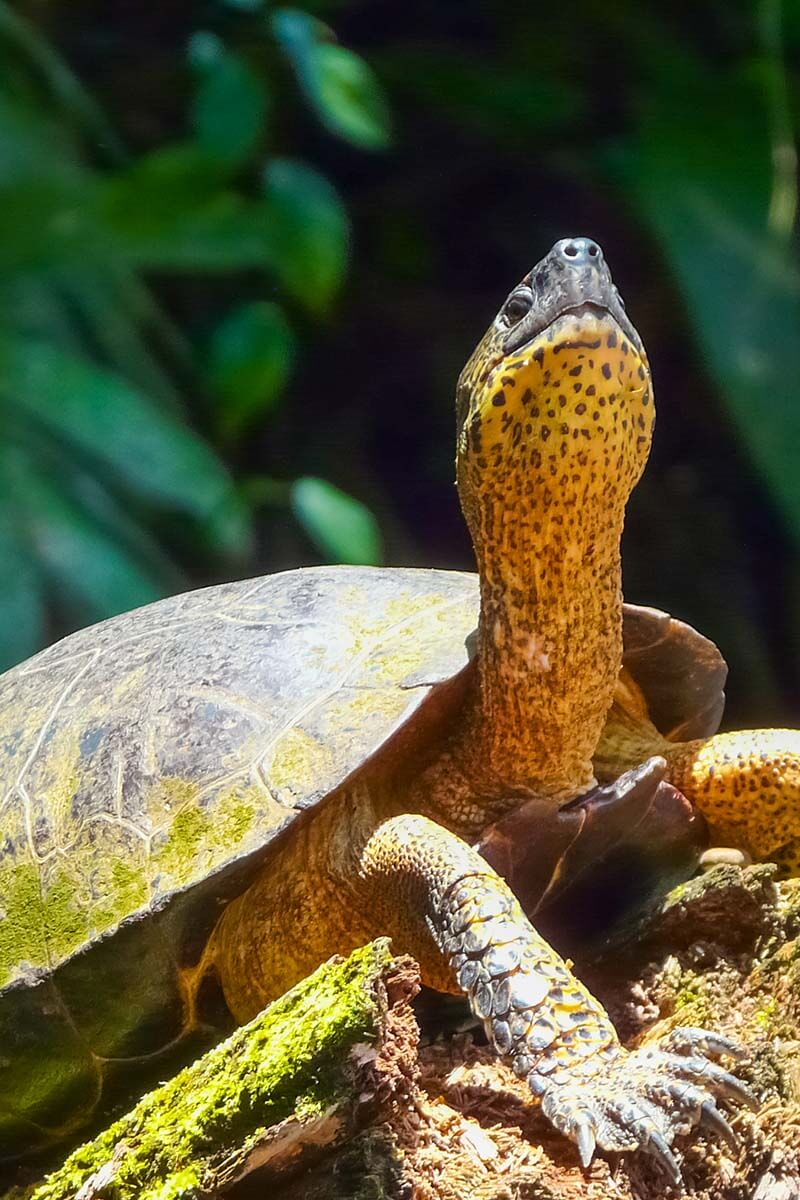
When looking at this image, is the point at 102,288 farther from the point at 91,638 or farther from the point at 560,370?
the point at 560,370

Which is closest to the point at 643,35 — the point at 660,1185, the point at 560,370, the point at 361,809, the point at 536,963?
the point at 560,370

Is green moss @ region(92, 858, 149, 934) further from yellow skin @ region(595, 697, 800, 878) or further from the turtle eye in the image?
the turtle eye

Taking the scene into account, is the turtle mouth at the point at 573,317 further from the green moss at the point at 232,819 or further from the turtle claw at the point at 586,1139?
the turtle claw at the point at 586,1139

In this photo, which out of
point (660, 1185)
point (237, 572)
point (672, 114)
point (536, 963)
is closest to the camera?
point (660, 1185)

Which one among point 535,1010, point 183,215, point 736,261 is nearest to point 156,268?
point 183,215

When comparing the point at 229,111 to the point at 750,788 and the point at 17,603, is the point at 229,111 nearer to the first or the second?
the point at 17,603

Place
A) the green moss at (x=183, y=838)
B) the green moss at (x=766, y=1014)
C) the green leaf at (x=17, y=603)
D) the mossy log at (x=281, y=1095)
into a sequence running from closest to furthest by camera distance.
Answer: the mossy log at (x=281, y=1095)
the green moss at (x=766, y=1014)
the green moss at (x=183, y=838)
the green leaf at (x=17, y=603)

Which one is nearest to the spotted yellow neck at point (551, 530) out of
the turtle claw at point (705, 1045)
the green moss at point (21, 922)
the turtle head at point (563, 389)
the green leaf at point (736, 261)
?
the turtle head at point (563, 389)

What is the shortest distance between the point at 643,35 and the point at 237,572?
4.52ft

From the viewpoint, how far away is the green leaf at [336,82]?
7.93 feet

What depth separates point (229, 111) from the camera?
2.47 meters

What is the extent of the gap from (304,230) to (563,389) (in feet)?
4.74

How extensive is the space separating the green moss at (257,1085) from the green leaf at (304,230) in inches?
70.0

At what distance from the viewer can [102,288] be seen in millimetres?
2592
